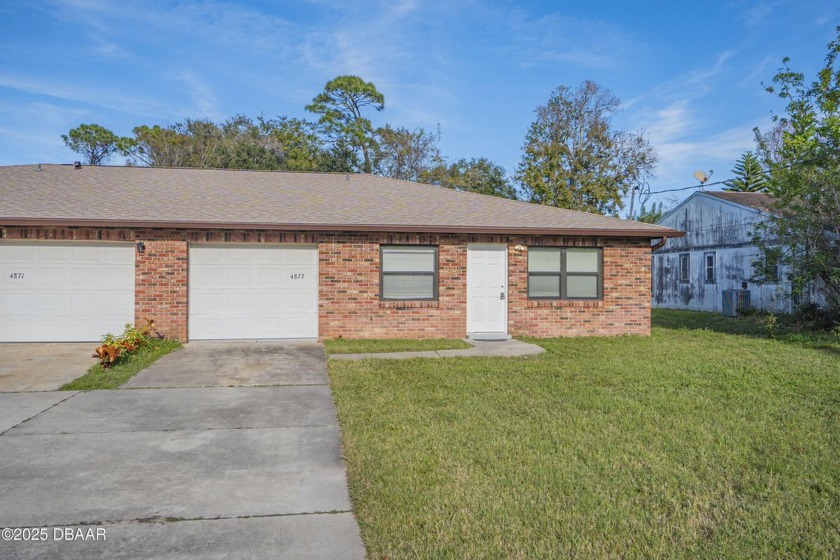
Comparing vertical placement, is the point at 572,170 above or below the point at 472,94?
below

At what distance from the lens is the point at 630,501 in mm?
3598

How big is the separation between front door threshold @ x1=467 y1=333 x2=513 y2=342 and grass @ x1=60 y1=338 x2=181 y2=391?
6.11 metres

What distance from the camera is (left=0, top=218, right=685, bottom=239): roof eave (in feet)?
34.1

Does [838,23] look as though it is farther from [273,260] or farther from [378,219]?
[273,260]

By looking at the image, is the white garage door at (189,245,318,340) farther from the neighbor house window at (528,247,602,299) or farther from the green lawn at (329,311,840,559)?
the neighbor house window at (528,247,602,299)

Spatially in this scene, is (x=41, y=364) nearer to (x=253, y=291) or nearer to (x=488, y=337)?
(x=253, y=291)

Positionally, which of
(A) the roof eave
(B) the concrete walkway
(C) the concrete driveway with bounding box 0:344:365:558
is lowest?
(C) the concrete driveway with bounding box 0:344:365:558

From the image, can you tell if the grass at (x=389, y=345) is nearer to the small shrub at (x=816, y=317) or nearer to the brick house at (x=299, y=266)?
the brick house at (x=299, y=266)

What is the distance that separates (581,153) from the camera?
29.8 metres

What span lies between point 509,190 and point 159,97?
69.0 ft

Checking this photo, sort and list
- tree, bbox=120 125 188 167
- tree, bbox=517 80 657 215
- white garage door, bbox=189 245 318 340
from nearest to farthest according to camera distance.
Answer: white garage door, bbox=189 245 318 340
tree, bbox=517 80 657 215
tree, bbox=120 125 188 167

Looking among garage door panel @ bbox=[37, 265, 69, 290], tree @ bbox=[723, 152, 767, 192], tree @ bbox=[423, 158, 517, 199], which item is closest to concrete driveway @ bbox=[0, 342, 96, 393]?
garage door panel @ bbox=[37, 265, 69, 290]

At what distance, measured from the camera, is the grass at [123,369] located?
712 cm

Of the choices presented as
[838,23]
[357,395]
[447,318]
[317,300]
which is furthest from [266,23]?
[838,23]
